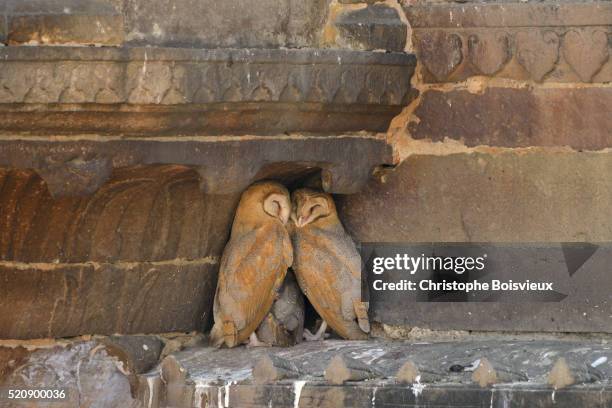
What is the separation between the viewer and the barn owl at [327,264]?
16.9 ft

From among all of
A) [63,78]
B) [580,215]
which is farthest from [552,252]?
[63,78]

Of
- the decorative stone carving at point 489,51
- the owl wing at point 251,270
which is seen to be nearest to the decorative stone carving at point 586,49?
the decorative stone carving at point 489,51

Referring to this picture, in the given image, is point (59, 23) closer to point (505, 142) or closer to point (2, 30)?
point (2, 30)

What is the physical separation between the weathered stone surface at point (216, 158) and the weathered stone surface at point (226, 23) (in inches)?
10.8

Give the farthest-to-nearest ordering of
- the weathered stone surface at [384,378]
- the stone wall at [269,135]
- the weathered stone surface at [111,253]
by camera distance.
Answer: the weathered stone surface at [111,253]
the stone wall at [269,135]
the weathered stone surface at [384,378]

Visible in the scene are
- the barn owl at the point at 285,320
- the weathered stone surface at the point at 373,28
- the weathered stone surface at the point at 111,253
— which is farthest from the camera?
the barn owl at the point at 285,320

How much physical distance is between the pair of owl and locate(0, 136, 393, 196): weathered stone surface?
109 millimetres

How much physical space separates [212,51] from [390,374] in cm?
97

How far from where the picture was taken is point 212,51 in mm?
4672

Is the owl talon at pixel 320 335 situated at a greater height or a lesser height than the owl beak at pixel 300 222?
lesser

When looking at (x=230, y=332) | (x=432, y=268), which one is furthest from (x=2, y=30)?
(x=432, y=268)

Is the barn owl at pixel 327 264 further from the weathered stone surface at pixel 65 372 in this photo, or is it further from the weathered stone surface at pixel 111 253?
the weathered stone surface at pixel 65 372

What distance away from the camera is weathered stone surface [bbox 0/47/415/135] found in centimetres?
455

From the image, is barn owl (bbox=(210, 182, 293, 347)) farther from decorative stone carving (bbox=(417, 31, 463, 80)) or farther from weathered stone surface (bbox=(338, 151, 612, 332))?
decorative stone carving (bbox=(417, 31, 463, 80))
